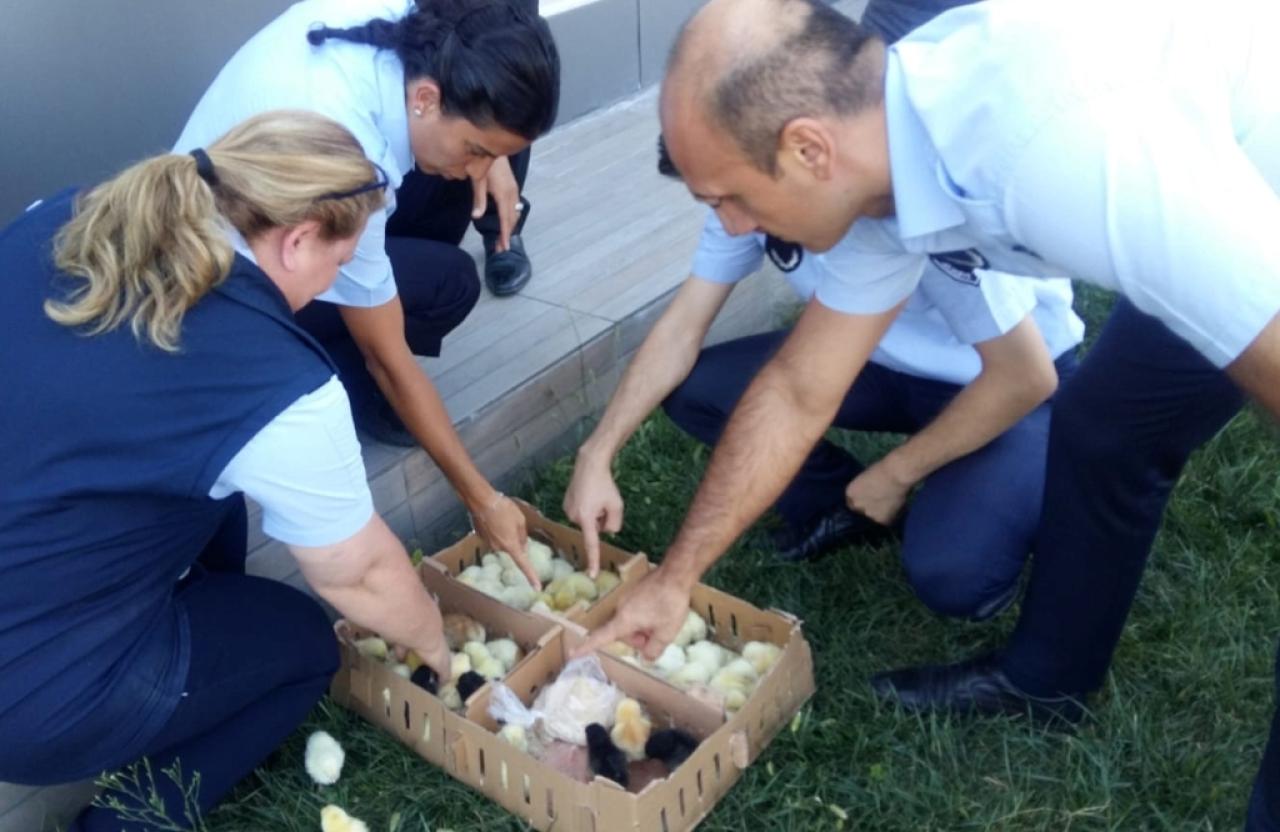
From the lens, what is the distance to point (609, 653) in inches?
89.8

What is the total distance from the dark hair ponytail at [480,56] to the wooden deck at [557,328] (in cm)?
76

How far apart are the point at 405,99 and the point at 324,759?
3.78 feet

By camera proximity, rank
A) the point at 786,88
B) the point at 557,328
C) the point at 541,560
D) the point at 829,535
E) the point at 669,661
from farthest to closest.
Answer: the point at 557,328 → the point at 829,535 → the point at 541,560 → the point at 669,661 → the point at 786,88

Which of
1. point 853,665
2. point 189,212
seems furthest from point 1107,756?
point 189,212

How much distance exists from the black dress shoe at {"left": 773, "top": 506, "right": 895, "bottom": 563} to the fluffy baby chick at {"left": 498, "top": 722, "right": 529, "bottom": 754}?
2.55 ft

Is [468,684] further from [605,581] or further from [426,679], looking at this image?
[605,581]

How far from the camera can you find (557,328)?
3.18m

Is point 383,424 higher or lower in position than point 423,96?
lower

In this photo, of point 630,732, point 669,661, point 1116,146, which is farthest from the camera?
point 669,661

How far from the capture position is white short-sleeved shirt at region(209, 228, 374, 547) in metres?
1.72

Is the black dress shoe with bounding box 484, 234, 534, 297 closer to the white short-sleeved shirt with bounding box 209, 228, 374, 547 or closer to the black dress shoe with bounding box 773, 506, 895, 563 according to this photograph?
the black dress shoe with bounding box 773, 506, 895, 563

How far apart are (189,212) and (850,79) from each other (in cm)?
84

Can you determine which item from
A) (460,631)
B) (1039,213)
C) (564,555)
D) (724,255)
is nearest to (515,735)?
(460,631)

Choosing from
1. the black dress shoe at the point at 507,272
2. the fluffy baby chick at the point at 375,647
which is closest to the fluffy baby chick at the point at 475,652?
the fluffy baby chick at the point at 375,647
